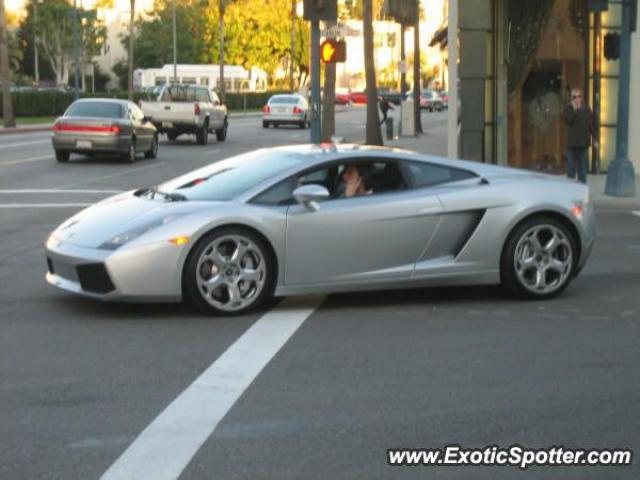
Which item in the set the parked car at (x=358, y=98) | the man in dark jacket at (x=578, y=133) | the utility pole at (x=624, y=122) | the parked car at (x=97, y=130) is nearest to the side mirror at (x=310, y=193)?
the utility pole at (x=624, y=122)

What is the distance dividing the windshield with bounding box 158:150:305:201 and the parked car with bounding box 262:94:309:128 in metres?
47.1

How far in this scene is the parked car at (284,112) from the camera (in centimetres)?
5712

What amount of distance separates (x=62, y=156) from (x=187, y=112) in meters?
11.7

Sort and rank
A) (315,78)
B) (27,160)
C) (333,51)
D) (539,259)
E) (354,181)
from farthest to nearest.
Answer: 1. (27,160)
2. (333,51)
3. (315,78)
4. (539,259)
5. (354,181)

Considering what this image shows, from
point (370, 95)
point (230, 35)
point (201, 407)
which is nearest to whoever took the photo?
point (201, 407)

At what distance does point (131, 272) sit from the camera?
348 inches

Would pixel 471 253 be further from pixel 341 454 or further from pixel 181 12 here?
pixel 181 12

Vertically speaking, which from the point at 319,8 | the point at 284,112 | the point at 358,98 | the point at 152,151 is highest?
the point at 319,8

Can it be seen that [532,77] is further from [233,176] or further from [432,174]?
[233,176]

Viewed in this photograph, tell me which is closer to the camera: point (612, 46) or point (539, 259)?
point (539, 259)

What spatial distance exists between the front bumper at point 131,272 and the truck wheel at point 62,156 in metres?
20.9

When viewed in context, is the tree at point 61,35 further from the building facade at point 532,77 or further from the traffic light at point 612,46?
the traffic light at point 612,46

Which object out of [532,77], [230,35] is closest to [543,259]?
[532,77]

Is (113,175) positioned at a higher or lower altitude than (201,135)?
lower
